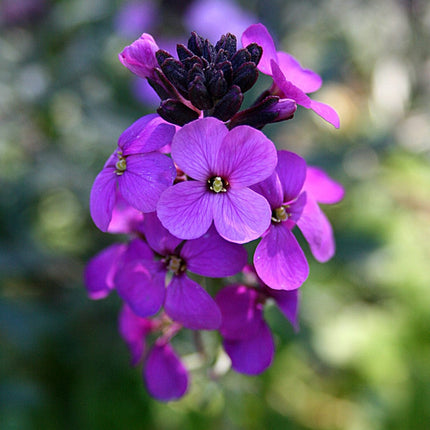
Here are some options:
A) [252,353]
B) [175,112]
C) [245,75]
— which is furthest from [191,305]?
[245,75]

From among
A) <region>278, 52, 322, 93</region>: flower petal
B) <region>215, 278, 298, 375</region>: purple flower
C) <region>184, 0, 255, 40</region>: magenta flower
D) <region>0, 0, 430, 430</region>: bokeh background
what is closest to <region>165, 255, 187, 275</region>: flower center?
<region>215, 278, 298, 375</region>: purple flower

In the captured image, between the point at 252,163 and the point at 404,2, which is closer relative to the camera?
the point at 252,163

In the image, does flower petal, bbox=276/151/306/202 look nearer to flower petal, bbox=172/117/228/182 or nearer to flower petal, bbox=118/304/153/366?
flower petal, bbox=172/117/228/182

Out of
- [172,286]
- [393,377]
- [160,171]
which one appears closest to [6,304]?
[172,286]

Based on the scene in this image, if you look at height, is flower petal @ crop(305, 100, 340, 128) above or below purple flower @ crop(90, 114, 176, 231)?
above

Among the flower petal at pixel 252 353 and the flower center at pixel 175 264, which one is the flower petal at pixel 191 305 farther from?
the flower petal at pixel 252 353

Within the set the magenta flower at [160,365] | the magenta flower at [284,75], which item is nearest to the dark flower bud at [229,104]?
the magenta flower at [284,75]

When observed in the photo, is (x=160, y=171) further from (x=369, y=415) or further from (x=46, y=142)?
(x=46, y=142)
